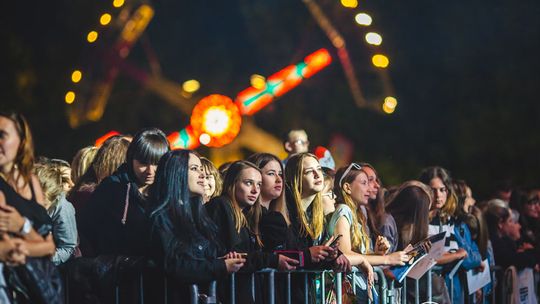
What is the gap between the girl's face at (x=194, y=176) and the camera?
7758 mm

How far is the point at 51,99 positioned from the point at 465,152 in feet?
40.4

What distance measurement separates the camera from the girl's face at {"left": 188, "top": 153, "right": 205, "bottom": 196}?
7758 millimetres

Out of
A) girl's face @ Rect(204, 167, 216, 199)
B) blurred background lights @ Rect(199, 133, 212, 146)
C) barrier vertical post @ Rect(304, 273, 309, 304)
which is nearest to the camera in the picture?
barrier vertical post @ Rect(304, 273, 309, 304)

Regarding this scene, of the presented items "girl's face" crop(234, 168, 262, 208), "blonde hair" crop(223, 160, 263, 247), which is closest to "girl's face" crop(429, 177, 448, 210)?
"blonde hair" crop(223, 160, 263, 247)

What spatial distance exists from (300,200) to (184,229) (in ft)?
6.07

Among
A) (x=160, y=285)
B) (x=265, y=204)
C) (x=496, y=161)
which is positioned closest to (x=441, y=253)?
(x=265, y=204)

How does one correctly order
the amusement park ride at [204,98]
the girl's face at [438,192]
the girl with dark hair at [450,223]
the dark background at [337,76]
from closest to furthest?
the girl with dark hair at [450,223]
the girl's face at [438,192]
the amusement park ride at [204,98]
the dark background at [337,76]

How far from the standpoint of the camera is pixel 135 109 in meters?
34.5

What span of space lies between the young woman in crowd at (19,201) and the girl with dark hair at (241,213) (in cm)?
190

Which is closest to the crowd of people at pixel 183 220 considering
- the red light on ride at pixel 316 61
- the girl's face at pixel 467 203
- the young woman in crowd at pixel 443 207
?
the young woman in crowd at pixel 443 207

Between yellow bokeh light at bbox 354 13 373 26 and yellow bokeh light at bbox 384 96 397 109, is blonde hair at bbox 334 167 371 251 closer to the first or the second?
yellow bokeh light at bbox 354 13 373 26

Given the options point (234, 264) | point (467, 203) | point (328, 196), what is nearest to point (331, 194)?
point (328, 196)

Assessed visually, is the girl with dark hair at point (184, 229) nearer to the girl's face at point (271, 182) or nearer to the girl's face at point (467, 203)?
the girl's face at point (271, 182)

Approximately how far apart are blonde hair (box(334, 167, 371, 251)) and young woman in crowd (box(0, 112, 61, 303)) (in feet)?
11.1
